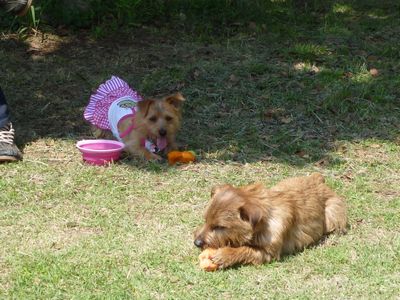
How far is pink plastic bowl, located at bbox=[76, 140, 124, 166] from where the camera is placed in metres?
5.91

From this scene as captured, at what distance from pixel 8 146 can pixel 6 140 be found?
0.28 feet

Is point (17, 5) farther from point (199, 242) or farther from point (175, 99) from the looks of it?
point (199, 242)

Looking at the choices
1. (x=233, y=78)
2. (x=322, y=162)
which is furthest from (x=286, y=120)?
(x=233, y=78)

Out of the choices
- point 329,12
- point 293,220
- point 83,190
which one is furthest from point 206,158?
point 329,12

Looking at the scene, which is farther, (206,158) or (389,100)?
(389,100)

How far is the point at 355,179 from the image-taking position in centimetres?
574

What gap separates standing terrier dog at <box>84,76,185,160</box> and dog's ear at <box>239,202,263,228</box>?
211cm

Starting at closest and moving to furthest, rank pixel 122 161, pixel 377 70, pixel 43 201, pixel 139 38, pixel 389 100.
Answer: pixel 43 201, pixel 122 161, pixel 389 100, pixel 377 70, pixel 139 38

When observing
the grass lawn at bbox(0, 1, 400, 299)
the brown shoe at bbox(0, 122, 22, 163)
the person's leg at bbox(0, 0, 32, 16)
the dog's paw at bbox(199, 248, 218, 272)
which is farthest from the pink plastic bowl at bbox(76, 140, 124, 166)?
the dog's paw at bbox(199, 248, 218, 272)

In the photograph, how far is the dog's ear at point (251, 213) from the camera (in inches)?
164

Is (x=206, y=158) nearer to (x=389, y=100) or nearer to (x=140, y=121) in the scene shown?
(x=140, y=121)

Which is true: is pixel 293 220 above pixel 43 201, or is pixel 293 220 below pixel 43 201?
above

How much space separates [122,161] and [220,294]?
238cm

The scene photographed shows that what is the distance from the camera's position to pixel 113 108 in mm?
6625
